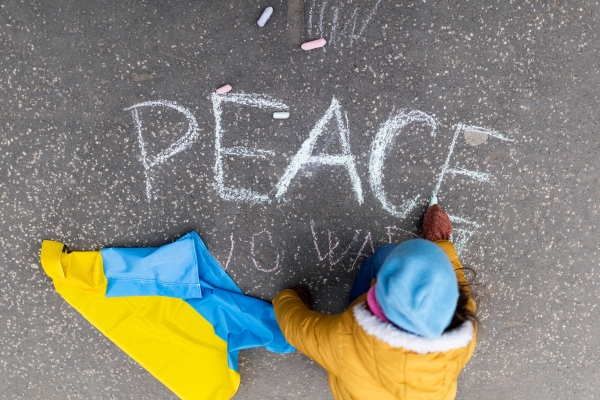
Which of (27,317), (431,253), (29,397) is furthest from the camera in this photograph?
(29,397)

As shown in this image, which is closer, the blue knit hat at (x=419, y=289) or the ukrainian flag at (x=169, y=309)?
the blue knit hat at (x=419, y=289)

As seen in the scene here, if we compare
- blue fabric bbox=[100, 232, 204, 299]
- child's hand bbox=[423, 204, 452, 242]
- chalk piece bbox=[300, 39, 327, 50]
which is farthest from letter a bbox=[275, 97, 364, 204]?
blue fabric bbox=[100, 232, 204, 299]

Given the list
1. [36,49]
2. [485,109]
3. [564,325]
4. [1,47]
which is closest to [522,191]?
[485,109]

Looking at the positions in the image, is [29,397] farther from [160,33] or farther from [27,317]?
[160,33]

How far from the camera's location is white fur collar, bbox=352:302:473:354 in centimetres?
113

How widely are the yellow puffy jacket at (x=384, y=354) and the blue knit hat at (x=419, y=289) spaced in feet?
0.30

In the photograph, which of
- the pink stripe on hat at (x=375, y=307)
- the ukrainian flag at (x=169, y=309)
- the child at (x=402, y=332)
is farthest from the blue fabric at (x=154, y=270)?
the pink stripe on hat at (x=375, y=307)

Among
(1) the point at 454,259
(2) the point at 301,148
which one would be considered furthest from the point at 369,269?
(2) the point at 301,148

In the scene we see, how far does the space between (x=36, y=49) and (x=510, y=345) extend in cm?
347

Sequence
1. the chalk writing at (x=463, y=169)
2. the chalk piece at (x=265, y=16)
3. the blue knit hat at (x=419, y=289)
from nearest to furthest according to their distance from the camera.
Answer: the blue knit hat at (x=419, y=289), the chalk piece at (x=265, y=16), the chalk writing at (x=463, y=169)

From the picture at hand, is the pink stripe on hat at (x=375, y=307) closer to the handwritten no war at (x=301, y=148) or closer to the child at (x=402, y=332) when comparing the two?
the child at (x=402, y=332)

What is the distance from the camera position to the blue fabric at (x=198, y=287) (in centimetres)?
183

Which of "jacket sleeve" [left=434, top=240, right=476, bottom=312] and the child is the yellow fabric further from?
"jacket sleeve" [left=434, top=240, right=476, bottom=312]

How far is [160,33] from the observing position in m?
1.79
